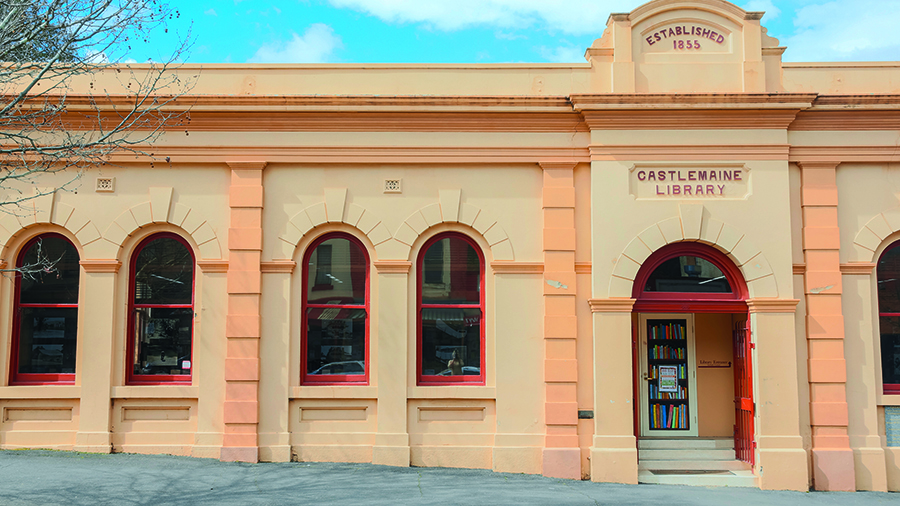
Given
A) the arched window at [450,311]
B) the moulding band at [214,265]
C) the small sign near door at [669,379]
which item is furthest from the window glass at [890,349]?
the moulding band at [214,265]

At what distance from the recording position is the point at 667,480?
9.56 m

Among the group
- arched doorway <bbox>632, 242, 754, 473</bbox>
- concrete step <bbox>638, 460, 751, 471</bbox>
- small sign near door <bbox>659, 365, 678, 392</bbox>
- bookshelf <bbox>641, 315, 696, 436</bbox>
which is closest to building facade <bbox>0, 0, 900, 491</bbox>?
concrete step <bbox>638, 460, 751, 471</bbox>

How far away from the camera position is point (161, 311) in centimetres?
1002

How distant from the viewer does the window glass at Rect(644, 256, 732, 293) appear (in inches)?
394

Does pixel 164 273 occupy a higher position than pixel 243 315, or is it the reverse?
pixel 164 273

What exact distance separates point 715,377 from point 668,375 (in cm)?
77

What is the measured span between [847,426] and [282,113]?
361 inches

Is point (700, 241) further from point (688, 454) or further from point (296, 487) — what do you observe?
point (296, 487)

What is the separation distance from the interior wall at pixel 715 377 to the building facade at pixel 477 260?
1.51m

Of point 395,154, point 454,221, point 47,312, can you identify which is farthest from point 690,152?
point 47,312

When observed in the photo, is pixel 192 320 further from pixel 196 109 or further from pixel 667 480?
pixel 667 480

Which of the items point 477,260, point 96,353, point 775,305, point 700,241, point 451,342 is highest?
point 700,241

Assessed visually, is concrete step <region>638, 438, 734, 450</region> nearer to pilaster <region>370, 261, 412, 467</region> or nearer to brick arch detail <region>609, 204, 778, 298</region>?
brick arch detail <region>609, 204, 778, 298</region>

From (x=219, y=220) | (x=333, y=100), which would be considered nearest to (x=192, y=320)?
(x=219, y=220)
